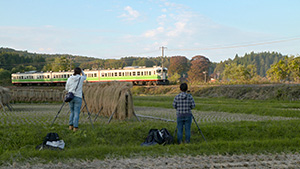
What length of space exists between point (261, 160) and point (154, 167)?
250 centimetres

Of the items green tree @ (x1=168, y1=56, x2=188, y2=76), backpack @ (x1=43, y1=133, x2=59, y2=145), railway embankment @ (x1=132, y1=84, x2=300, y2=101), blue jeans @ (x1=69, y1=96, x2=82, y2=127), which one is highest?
green tree @ (x1=168, y1=56, x2=188, y2=76)

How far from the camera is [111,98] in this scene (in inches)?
460

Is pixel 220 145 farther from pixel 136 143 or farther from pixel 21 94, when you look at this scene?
pixel 21 94

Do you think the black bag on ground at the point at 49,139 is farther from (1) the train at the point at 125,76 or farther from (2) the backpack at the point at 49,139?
(1) the train at the point at 125,76

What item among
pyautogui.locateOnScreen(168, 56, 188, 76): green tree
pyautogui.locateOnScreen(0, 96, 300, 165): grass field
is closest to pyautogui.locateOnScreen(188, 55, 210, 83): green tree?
pyautogui.locateOnScreen(168, 56, 188, 76): green tree

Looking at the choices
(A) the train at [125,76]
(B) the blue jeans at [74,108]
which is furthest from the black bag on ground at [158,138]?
(A) the train at [125,76]

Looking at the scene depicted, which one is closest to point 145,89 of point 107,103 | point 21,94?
point 21,94

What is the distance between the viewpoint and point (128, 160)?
20.2 ft

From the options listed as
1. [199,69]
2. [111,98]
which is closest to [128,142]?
[111,98]

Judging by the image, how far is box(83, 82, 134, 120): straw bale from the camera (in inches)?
429

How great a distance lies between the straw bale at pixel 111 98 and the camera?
1089 centimetres

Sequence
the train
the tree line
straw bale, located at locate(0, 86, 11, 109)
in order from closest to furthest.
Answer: straw bale, located at locate(0, 86, 11, 109) → the tree line → the train

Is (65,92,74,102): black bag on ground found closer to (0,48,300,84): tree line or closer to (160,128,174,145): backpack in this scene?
(160,128,174,145): backpack

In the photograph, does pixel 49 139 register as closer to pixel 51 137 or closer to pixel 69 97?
pixel 51 137
